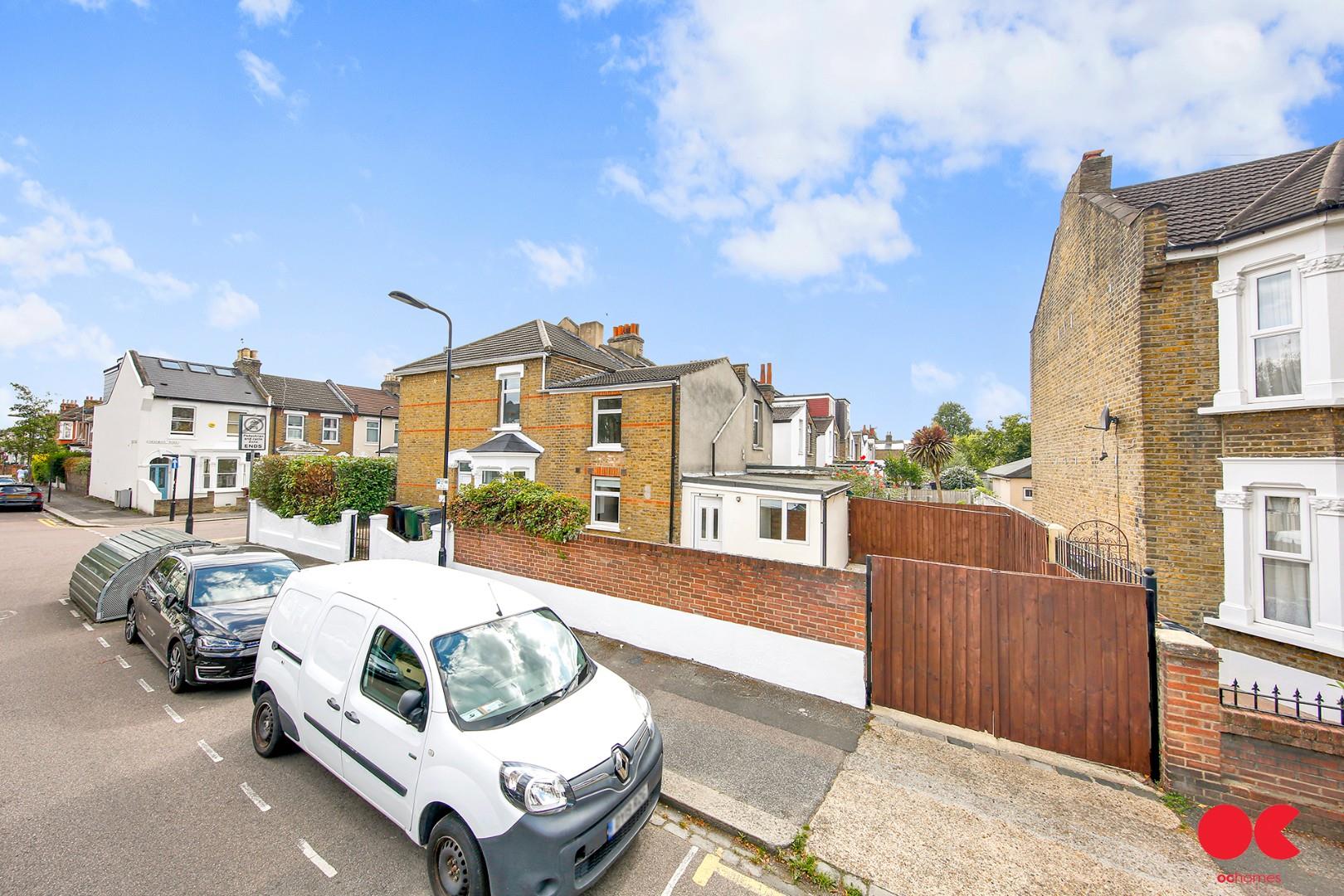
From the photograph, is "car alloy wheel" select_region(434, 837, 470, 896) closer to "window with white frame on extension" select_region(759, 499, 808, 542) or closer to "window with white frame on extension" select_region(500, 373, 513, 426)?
"window with white frame on extension" select_region(759, 499, 808, 542)

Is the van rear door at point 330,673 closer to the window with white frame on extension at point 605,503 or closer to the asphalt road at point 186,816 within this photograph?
the asphalt road at point 186,816

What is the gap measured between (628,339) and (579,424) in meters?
8.22

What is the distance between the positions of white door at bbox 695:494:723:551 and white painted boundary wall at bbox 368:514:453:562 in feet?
21.6

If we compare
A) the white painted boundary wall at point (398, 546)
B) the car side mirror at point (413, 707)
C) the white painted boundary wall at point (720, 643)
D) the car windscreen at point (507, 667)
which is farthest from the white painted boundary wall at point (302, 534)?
the car side mirror at point (413, 707)

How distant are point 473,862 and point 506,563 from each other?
673 cm

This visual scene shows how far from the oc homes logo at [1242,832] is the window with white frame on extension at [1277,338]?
575cm

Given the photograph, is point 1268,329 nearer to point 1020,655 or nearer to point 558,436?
point 1020,655

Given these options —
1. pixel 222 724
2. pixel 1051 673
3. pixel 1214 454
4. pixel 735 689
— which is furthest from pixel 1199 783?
pixel 222 724

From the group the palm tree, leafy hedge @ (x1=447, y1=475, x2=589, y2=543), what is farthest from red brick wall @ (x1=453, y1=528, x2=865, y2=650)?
the palm tree

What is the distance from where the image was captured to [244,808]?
4.15 meters

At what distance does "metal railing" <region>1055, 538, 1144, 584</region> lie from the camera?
6646mm

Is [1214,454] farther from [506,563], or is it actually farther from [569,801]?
[506,563]

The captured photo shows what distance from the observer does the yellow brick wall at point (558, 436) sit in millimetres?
14453

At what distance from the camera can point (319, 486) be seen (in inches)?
583
